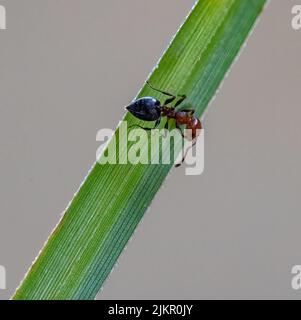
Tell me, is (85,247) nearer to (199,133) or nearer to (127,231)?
(127,231)

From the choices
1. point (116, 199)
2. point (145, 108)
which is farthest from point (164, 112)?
point (116, 199)

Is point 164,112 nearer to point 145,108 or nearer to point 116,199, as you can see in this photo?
point 145,108

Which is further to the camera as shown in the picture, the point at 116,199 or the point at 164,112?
the point at 164,112
